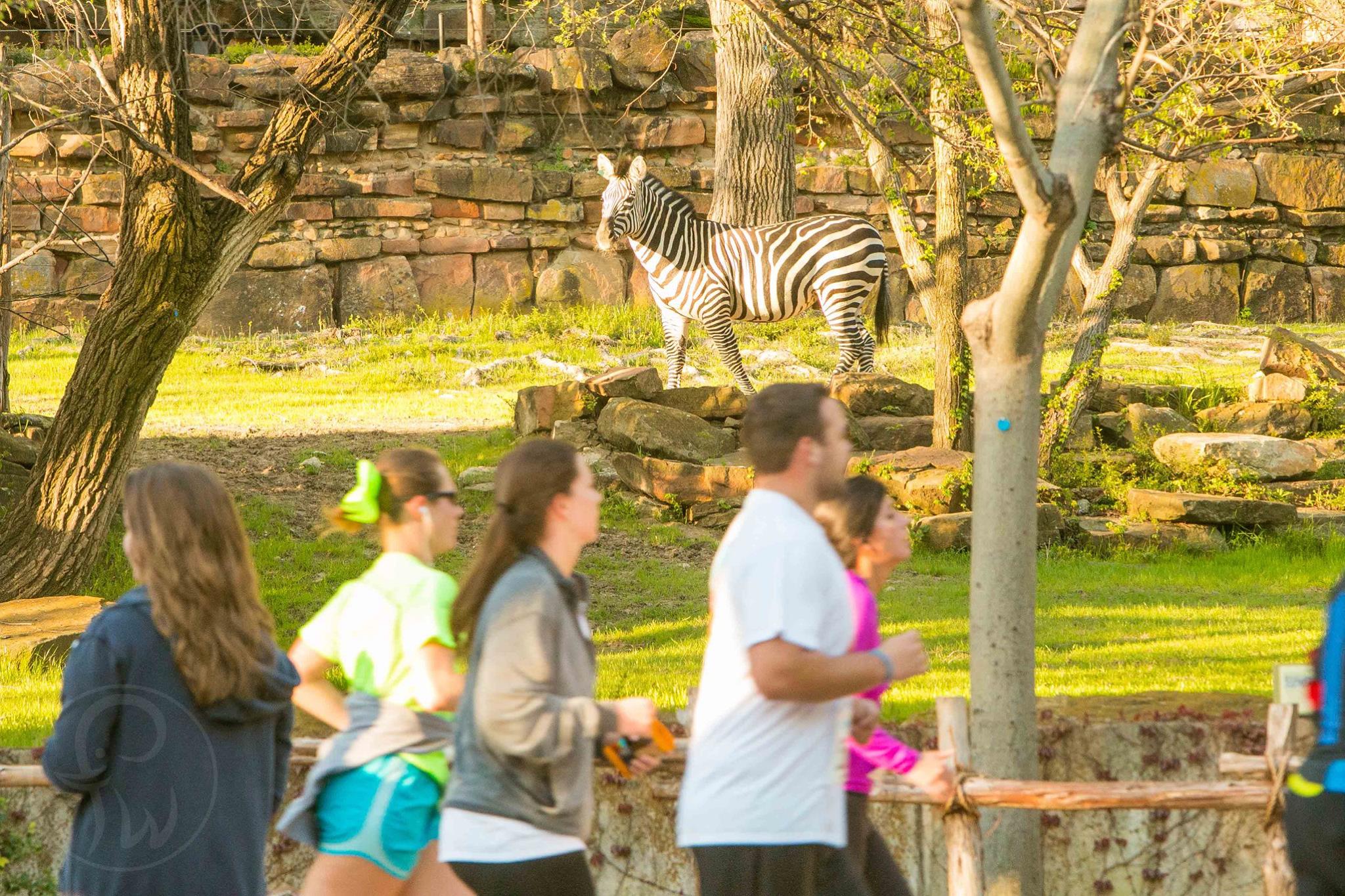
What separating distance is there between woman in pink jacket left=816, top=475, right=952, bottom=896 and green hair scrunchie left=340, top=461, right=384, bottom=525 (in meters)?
1.26

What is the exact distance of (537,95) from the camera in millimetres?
21406

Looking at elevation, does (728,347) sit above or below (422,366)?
above

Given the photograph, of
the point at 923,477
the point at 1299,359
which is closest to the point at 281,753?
the point at 923,477

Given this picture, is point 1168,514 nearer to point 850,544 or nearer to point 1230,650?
point 1230,650

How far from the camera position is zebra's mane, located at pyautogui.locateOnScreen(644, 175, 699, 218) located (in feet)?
48.9

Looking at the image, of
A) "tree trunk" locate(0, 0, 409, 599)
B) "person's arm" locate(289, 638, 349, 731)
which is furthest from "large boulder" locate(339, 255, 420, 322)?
"person's arm" locate(289, 638, 349, 731)

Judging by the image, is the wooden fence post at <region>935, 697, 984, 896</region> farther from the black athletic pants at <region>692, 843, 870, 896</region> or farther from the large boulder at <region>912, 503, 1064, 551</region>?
the large boulder at <region>912, 503, 1064, 551</region>

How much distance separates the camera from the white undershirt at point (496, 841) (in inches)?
135

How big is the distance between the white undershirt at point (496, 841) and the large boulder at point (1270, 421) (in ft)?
42.3

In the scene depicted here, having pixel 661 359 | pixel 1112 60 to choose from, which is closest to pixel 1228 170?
pixel 661 359

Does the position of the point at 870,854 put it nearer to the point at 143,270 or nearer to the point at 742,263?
the point at 143,270

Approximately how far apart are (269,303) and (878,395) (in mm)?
9417

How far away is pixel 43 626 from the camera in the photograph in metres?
8.79

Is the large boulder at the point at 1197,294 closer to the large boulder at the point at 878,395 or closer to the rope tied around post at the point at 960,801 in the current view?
the large boulder at the point at 878,395
